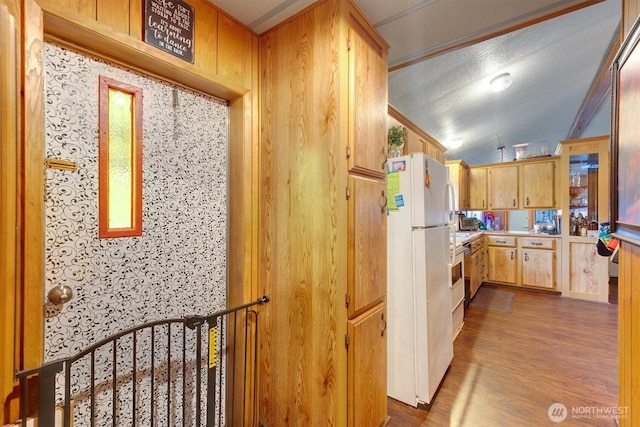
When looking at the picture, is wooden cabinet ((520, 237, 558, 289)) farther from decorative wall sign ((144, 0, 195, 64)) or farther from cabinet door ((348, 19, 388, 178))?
decorative wall sign ((144, 0, 195, 64))

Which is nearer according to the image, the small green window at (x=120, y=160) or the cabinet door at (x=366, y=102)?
the small green window at (x=120, y=160)

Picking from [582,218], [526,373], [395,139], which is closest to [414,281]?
[395,139]

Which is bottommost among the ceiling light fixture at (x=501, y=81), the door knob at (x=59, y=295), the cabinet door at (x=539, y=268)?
the cabinet door at (x=539, y=268)

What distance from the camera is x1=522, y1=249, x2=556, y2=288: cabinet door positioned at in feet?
13.6

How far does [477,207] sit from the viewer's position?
5.11m

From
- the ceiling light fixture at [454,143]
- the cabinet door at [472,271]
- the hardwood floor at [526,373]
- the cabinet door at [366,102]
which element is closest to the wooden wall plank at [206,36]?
the cabinet door at [366,102]

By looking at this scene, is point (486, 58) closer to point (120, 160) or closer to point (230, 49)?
point (230, 49)

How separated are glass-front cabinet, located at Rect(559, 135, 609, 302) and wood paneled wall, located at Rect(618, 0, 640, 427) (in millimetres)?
3373

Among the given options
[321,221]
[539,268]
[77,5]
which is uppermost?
[77,5]

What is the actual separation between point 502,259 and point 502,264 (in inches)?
3.5

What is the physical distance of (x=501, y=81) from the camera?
2920mm

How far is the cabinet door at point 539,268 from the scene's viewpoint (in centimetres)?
416

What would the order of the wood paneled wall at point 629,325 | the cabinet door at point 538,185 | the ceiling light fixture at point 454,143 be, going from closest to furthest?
the wood paneled wall at point 629,325
the cabinet door at point 538,185
the ceiling light fixture at point 454,143

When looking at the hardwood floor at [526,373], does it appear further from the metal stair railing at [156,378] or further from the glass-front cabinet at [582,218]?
the metal stair railing at [156,378]
